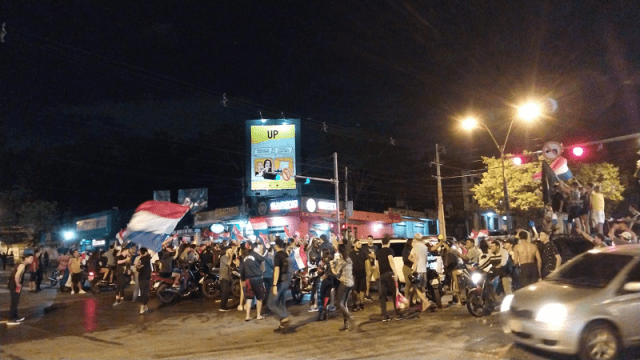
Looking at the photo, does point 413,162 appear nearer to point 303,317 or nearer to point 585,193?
point 585,193

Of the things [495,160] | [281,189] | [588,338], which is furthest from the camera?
[281,189]

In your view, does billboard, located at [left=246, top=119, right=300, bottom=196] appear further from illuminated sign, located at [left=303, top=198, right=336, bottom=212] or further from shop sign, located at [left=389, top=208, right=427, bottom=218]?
shop sign, located at [left=389, top=208, right=427, bottom=218]

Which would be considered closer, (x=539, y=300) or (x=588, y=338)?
(x=588, y=338)

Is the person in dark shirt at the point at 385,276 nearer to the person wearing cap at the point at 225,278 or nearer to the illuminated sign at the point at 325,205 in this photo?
the person wearing cap at the point at 225,278

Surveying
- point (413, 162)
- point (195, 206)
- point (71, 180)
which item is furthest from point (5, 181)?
point (413, 162)

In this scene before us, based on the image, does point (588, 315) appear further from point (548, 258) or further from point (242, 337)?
point (242, 337)

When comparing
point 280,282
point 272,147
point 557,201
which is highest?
point 272,147

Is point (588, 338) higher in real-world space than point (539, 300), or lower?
lower

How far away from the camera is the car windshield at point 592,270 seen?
7543 mm

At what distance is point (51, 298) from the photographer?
61.2ft

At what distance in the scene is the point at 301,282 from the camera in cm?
1570

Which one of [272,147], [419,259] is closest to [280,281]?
[419,259]

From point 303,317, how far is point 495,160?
24969 millimetres

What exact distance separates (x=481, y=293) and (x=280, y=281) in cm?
449
